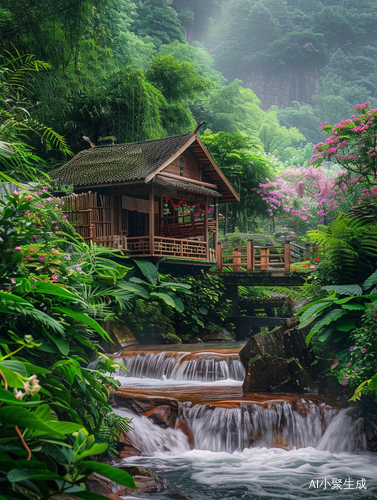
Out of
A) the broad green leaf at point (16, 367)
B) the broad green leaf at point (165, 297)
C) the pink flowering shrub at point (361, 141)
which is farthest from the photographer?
the pink flowering shrub at point (361, 141)

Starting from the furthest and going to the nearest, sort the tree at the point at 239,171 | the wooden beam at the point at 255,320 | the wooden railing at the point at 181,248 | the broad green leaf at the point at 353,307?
the tree at the point at 239,171, the wooden beam at the point at 255,320, the wooden railing at the point at 181,248, the broad green leaf at the point at 353,307

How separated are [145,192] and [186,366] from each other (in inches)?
278

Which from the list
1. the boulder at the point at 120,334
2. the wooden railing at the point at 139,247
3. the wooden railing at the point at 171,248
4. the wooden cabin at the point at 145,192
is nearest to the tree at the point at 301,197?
the wooden cabin at the point at 145,192

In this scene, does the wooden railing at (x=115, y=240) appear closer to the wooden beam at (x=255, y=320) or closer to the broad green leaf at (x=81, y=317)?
the wooden beam at (x=255, y=320)

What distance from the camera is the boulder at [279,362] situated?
9984 mm

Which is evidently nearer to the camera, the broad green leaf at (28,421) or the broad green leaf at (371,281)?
the broad green leaf at (28,421)

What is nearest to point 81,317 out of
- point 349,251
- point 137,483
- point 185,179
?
point 137,483

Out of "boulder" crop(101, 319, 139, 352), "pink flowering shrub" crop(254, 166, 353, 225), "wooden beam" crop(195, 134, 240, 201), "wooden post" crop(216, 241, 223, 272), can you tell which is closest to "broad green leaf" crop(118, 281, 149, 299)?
"boulder" crop(101, 319, 139, 352)

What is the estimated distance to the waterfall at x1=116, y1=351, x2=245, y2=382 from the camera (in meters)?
12.1

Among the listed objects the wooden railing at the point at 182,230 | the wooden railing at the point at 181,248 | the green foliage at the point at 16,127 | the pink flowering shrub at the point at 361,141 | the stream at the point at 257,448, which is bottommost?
the stream at the point at 257,448

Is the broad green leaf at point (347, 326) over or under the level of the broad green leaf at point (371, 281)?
under

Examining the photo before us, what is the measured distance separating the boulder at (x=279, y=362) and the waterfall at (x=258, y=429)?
1339mm

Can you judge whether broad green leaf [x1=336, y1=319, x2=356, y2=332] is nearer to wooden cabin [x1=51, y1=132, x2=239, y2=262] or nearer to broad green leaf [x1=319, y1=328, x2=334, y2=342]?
broad green leaf [x1=319, y1=328, x2=334, y2=342]

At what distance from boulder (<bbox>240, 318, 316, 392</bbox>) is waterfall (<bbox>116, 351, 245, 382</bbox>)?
183cm
